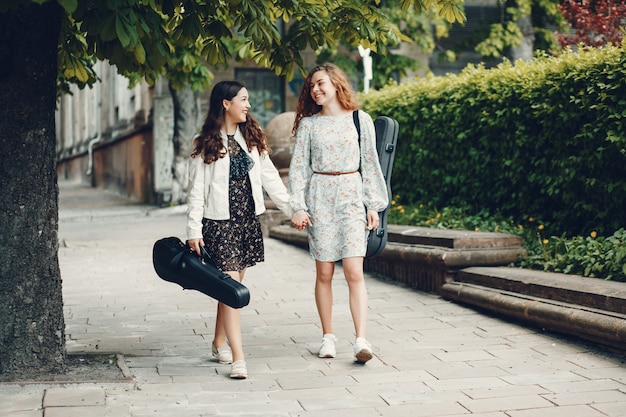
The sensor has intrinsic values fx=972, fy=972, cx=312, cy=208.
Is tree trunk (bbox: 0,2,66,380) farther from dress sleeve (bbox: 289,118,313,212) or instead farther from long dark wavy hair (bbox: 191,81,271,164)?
dress sleeve (bbox: 289,118,313,212)

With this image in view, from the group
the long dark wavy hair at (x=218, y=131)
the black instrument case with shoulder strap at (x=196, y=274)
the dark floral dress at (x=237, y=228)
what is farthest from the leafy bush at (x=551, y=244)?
the black instrument case with shoulder strap at (x=196, y=274)

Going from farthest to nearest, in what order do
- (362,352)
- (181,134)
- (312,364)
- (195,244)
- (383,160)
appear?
(181,134) < (383,160) < (312,364) < (362,352) < (195,244)

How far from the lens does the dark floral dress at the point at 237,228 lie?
602cm

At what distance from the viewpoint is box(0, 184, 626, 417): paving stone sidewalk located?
16.5 ft

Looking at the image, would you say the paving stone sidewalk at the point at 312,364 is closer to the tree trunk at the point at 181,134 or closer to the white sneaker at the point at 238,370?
the white sneaker at the point at 238,370

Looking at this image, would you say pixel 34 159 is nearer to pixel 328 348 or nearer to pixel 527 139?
pixel 328 348

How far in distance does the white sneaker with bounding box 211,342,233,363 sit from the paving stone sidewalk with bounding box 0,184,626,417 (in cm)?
5

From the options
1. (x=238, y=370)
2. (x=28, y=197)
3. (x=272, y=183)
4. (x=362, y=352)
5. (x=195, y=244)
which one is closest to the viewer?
(x=28, y=197)

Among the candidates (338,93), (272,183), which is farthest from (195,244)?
(338,93)

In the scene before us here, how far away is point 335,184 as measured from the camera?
6332 mm

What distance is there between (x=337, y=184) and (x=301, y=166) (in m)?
0.28

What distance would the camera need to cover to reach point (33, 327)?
5.64 metres

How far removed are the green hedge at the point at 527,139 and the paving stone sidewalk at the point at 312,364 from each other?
4.89 feet

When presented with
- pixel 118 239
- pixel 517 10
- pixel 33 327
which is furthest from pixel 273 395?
pixel 517 10
